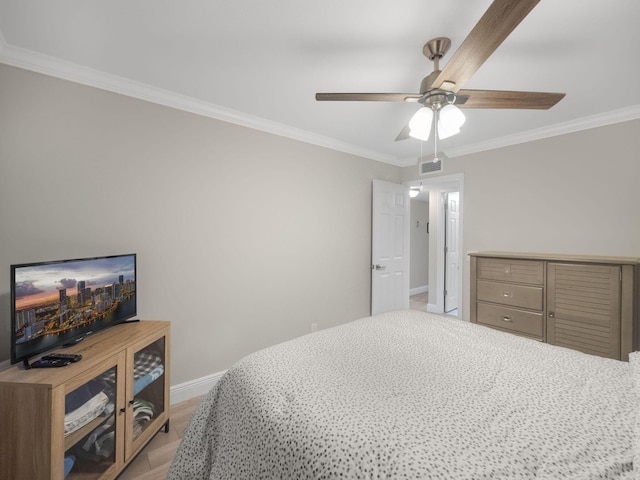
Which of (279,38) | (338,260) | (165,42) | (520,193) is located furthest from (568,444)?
(520,193)

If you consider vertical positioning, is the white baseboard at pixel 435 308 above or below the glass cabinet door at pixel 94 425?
below

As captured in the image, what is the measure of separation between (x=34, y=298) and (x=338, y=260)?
254 centimetres

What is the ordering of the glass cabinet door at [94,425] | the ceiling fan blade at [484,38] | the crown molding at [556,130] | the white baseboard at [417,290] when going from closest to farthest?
the ceiling fan blade at [484,38] → the glass cabinet door at [94,425] → the crown molding at [556,130] → the white baseboard at [417,290]

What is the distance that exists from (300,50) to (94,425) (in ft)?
7.47

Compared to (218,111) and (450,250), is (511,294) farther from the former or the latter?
(218,111)

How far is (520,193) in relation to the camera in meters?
3.02

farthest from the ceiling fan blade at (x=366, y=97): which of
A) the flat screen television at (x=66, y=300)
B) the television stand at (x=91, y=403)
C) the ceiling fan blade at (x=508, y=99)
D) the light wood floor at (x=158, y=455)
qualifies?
the light wood floor at (x=158, y=455)

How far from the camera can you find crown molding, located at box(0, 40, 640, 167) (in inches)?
65.8

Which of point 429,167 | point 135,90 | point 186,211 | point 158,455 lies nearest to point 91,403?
point 158,455

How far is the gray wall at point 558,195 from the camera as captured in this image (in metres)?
2.42

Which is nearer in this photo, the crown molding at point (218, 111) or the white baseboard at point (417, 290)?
the crown molding at point (218, 111)

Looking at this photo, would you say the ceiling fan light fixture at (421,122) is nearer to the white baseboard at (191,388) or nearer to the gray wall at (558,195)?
the gray wall at (558,195)

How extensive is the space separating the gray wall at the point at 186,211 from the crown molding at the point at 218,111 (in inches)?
2.3

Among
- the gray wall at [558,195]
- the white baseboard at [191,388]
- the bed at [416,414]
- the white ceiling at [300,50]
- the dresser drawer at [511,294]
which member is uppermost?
the white ceiling at [300,50]
